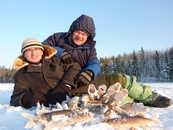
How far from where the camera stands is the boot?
7.98 ft

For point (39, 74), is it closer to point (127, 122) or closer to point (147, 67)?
point (127, 122)

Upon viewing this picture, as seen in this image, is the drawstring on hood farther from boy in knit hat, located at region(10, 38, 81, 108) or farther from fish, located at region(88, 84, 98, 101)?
fish, located at region(88, 84, 98, 101)

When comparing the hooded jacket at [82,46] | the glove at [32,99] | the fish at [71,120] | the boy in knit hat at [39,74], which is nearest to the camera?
the fish at [71,120]

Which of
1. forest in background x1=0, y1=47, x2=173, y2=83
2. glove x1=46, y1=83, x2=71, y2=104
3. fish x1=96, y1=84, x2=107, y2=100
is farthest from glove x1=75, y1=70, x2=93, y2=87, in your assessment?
forest in background x1=0, y1=47, x2=173, y2=83

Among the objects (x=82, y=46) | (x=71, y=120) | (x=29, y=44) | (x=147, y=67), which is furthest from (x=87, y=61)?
(x=147, y=67)

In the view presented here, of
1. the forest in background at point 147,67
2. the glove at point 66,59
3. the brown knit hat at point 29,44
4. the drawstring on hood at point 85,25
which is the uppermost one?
the drawstring on hood at point 85,25

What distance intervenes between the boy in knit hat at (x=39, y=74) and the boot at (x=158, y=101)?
4.17 feet

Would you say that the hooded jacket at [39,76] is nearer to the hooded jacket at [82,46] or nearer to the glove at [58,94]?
the glove at [58,94]

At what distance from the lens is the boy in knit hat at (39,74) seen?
87.4 inches

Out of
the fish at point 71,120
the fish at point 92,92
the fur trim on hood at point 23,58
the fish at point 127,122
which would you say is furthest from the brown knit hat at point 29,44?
the fish at point 127,122

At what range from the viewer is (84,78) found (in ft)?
7.42

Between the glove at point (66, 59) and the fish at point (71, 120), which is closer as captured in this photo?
the fish at point (71, 120)

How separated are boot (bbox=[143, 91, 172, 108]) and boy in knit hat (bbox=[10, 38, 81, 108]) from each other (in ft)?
4.17

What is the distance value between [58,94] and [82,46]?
3.38ft
